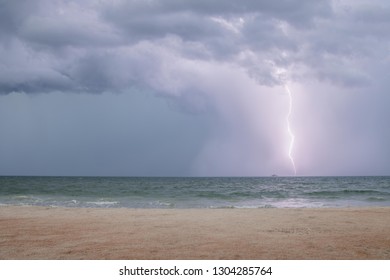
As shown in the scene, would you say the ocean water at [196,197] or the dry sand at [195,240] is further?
the ocean water at [196,197]

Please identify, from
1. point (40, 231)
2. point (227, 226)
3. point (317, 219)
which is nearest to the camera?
point (40, 231)

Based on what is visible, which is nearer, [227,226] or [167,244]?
[167,244]

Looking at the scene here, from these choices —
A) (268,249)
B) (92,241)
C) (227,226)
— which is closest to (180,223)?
(227,226)

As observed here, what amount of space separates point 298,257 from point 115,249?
4.96 m

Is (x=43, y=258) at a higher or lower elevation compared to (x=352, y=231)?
lower

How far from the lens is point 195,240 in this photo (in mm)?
10797

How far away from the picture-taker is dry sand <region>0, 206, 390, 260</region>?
9133mm

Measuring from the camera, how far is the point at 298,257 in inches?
347

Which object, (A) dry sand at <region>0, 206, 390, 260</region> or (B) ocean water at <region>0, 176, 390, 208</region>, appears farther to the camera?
(B) ocean water at <region>0, 176, 390, 208</region>

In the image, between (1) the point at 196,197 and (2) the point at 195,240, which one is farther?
(1) the point at 196,197

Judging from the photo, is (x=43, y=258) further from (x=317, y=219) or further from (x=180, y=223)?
(x=317, y=219)

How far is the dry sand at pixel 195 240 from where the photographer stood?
30.0 ft
